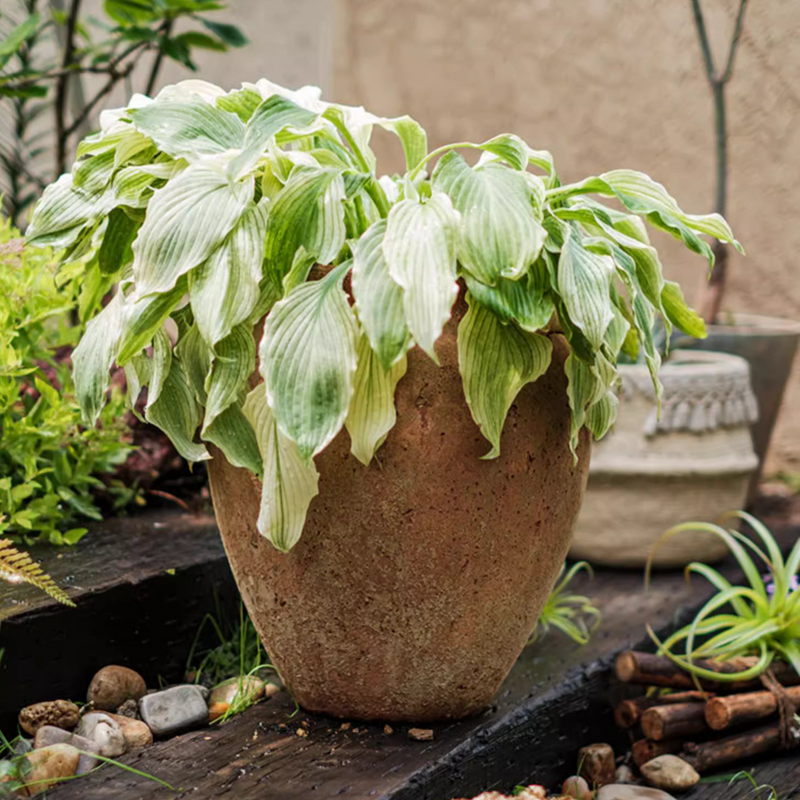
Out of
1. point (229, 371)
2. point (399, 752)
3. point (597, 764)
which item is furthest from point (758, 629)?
point (229, 371)

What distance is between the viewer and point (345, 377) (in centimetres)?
108

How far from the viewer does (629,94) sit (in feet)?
11.2

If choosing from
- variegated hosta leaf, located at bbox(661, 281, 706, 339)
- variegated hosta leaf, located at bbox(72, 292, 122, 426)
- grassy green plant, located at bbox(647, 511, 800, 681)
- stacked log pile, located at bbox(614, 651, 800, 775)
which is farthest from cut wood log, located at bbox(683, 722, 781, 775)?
variegated hosta leaf, located at bbox(72, 292, 122, 426)

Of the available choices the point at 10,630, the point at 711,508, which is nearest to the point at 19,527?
the point at 10,630

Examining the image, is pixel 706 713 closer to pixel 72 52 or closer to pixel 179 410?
pixel 179 410

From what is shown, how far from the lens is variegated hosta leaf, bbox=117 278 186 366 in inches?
46.1

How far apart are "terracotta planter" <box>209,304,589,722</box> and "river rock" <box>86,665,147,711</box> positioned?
27cm

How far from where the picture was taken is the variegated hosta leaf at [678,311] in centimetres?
149

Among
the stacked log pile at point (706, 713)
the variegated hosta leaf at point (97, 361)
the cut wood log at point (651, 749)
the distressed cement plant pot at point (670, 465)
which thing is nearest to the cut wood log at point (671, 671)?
the stacked log pile at point (706, 713)

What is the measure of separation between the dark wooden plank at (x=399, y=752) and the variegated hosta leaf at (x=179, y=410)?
1.38 ft

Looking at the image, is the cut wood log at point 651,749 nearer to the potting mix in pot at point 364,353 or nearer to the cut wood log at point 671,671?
the cut wood log at point 671,671

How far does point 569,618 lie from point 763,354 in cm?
106

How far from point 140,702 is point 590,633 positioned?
35.1 inches

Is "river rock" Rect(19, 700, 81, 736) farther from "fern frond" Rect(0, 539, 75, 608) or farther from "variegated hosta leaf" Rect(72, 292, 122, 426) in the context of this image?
"variegated hosta leaf" Rect(72, 292, 122, 426)
